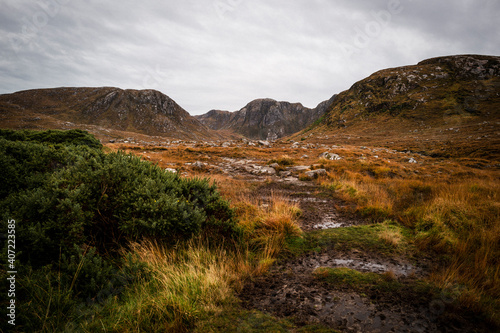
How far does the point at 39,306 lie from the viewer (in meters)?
2.11

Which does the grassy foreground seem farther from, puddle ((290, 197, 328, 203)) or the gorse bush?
puddle ((290, 197, 328, 203))

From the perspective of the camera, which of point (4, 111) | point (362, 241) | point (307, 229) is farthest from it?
point (4, 111)


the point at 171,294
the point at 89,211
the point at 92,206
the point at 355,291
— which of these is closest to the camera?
the point at 171,294

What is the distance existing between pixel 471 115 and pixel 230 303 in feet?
295

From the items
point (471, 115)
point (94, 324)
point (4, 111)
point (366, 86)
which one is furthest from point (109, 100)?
point (471, 115)

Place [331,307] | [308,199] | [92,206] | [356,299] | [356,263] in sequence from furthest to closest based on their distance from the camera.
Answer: [308,199]
[356,263]
[92,206]
[356,299]
[331,307]

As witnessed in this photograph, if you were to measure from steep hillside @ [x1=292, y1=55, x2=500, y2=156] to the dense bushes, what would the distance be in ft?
190

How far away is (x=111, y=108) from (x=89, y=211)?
15534 cm

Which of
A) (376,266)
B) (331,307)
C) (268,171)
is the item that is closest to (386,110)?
(268,171)

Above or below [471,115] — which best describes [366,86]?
above

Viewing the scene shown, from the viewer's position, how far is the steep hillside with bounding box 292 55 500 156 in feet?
195

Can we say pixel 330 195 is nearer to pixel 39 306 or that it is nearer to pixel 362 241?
pixel 362 241

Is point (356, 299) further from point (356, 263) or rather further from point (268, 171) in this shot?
point (268, 171)

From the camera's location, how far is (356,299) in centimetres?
263
